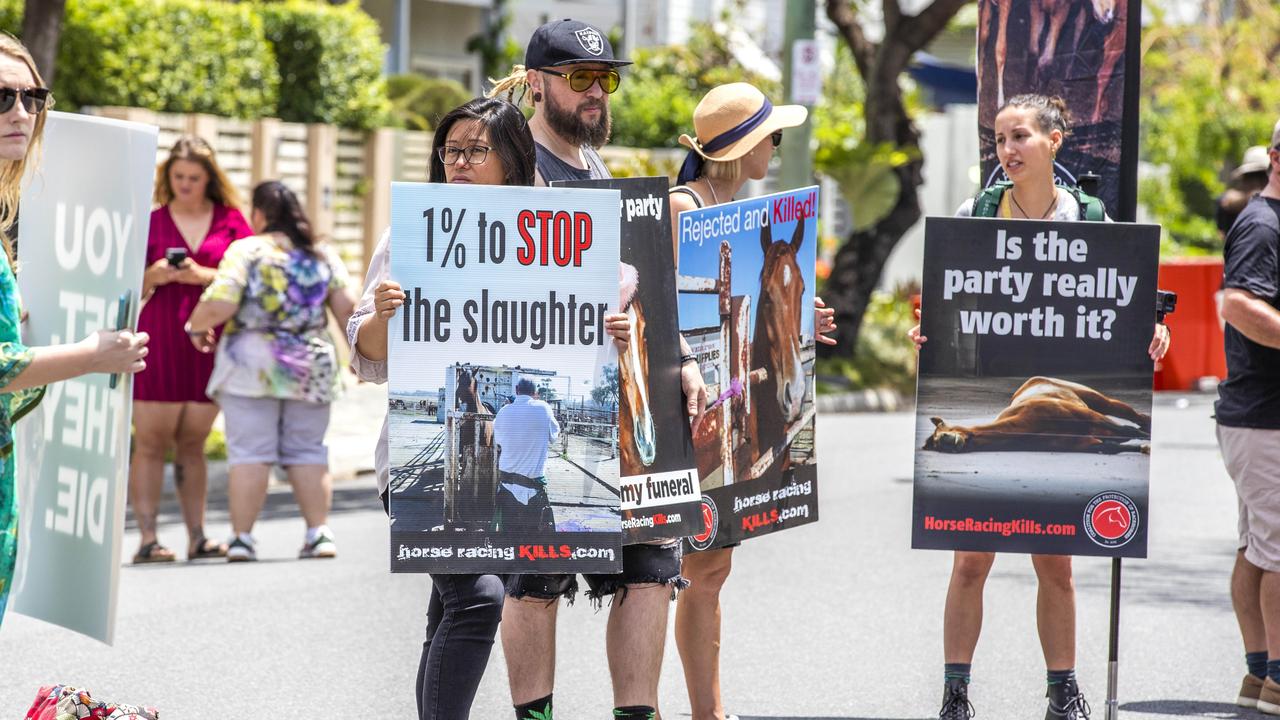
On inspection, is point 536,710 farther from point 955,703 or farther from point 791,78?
point 791,78

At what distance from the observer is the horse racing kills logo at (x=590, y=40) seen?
459 cm

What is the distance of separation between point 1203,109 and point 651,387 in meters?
26.6

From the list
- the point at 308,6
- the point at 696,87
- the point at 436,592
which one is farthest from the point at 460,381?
the point at 696,87

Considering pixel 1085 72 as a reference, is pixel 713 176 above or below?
below

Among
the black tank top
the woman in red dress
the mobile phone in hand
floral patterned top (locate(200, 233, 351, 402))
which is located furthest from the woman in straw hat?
the woman in red dress

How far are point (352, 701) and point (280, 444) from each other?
3028 millimetres

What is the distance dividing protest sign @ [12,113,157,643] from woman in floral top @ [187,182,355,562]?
3.92 meters

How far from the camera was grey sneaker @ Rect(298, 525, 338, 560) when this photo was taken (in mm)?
8688

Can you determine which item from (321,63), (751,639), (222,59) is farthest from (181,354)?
(321,63)

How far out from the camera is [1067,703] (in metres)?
5.27

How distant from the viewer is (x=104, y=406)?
4.28 metres

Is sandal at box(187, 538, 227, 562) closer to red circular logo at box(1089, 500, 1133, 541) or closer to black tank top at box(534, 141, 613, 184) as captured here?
black tank top at box(534, 141, 613, 184)

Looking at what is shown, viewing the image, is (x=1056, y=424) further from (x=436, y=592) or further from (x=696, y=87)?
(x=696, y=87)

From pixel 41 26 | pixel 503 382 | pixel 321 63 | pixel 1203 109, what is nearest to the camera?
pixel 503 382
